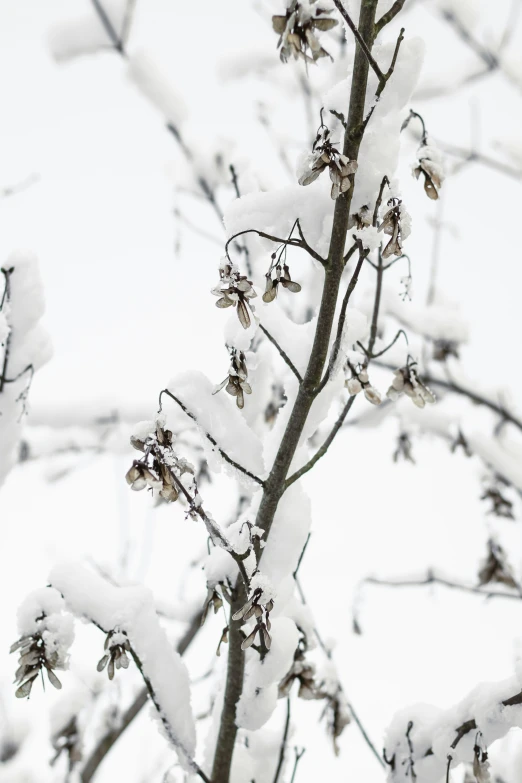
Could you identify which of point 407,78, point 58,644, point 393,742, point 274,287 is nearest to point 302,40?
point 407,78

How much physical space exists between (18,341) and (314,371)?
118 centimetres

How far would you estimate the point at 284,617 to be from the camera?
145 cm

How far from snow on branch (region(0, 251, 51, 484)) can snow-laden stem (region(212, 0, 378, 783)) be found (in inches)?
41.3

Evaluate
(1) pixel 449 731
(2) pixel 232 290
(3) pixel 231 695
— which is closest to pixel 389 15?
(2) pixel 232 290

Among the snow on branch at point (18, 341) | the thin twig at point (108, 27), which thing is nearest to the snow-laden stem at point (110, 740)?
the snow on branch at point (18, 341)

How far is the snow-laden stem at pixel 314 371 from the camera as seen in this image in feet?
3.12

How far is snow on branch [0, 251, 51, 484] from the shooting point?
180 centimetres

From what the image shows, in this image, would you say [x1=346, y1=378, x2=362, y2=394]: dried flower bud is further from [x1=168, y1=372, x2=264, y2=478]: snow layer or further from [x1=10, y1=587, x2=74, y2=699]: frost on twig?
[x1=10, y1=587, x2=74, y2=699]: frost on twig

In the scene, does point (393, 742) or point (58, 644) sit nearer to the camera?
point (58, 644)

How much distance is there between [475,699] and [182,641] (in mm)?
1728

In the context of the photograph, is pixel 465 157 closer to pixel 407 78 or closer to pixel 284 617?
pixel 407 78

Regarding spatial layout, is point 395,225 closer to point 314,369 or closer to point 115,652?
point 314,369

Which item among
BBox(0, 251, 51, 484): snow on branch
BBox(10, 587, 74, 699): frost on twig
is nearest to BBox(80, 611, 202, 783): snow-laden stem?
BBox(0, 251, 51, 484): snow on branch

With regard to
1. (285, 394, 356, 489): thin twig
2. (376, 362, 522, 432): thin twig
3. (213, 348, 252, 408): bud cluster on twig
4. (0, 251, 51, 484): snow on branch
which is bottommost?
(285, 394, 356, 489): thin twig
